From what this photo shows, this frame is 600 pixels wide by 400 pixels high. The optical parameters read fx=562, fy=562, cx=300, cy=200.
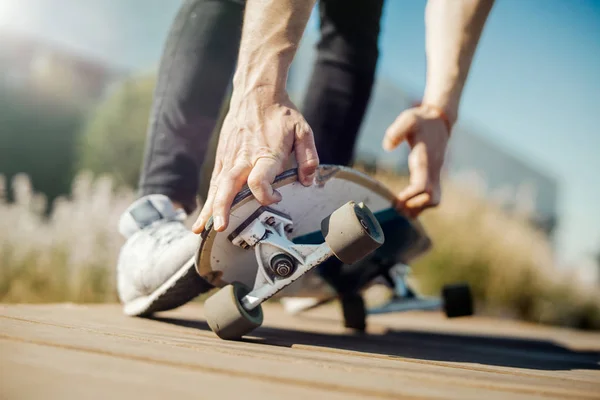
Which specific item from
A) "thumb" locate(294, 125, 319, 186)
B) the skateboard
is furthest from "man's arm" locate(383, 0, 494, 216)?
"thumb" locate(294, 125, 319, 186)

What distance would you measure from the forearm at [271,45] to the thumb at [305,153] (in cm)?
10

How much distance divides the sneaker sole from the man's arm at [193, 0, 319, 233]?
0.56 ft

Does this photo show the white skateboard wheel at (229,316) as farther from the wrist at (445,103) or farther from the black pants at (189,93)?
the wrist at (445,103)

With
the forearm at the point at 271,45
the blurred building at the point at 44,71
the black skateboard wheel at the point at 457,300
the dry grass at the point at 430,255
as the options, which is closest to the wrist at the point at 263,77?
the forearm at the point at 271,45

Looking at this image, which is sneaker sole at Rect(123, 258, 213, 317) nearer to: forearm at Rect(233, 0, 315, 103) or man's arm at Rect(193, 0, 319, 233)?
man's arm at Rect(193, 0, 319, 233)

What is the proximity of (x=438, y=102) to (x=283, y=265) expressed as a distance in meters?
0.77

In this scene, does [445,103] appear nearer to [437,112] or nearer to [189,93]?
[437,112]

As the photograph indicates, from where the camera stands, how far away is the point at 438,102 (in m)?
1.57

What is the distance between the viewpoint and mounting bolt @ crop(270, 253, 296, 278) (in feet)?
3.47

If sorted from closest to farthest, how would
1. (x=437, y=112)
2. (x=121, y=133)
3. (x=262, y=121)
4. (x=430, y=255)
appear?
(x=262, y=121) → (x=437, y=112) → (x=430, y=255) → (x=121, y=133)

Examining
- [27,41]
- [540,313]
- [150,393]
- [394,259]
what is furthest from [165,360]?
[27,41]

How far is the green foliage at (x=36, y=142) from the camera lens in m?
7.55

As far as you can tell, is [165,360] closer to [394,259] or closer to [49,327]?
[49,327]

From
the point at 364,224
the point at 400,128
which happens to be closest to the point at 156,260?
the point at 364,224
